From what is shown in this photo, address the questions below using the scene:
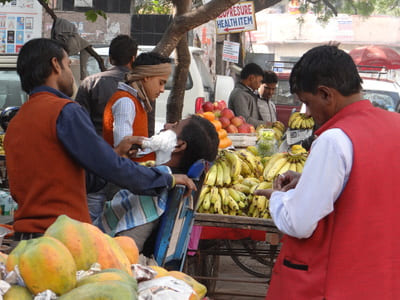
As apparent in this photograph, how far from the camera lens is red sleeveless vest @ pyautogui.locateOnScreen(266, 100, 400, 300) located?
7.27ft

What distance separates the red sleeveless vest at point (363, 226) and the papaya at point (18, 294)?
1.10 metres

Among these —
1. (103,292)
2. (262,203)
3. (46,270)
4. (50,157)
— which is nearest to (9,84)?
(262,203)

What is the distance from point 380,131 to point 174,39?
4.16m

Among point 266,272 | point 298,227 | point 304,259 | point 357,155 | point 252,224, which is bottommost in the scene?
point 266,272

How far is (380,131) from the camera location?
225cm

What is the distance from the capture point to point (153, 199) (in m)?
3.24

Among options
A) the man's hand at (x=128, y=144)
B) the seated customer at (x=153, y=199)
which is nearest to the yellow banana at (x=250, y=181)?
the seated customer at (x=153, y=199)

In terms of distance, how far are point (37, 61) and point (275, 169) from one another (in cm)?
255

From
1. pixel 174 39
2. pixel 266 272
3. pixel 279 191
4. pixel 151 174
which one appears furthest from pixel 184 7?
pixel 279 191

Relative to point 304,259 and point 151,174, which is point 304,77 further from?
point 151,174

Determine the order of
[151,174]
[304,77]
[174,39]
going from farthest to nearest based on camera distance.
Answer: [174,39], [151,174], [304,77]

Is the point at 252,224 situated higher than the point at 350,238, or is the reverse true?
→ the point at 350,238

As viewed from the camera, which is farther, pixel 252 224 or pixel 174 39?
pixel 174 39

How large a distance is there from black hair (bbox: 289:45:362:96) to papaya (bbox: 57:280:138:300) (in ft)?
3.66
